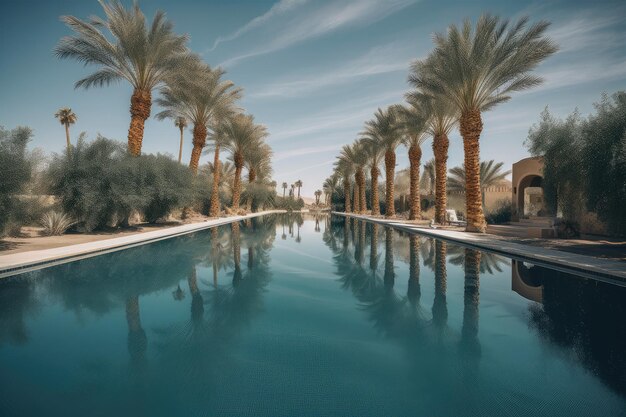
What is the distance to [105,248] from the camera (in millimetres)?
9602

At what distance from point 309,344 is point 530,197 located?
3524cm

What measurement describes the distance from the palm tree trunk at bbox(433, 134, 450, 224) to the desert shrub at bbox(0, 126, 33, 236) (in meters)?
19.7

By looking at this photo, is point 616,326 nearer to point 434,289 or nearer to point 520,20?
point 434,289

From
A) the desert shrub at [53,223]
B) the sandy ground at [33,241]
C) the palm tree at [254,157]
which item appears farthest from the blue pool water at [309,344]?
the palm tree at [254,157]

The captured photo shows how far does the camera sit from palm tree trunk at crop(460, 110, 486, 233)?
15477 millimetres

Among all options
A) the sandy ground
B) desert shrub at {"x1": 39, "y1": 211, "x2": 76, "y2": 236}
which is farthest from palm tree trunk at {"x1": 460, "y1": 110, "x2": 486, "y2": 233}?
desert shrub at {"x1": 39, "y1": 211, "x2": 76, "y2": 236}

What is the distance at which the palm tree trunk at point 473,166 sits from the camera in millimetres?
15477

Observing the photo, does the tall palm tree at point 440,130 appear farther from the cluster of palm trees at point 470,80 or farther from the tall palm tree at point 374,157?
the tall palm tree at point 374,157

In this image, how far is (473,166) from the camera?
15.6 m

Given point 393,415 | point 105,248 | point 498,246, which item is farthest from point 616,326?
point 105,248

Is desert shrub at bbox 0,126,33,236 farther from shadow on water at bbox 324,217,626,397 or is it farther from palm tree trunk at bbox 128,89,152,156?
shadow on water at bbox 324,217,626,397

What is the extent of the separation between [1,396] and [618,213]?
41.9ft

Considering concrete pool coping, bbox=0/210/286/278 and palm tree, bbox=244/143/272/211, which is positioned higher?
palm tree, bbox=244/143/272/211

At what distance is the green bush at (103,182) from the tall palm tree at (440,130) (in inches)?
587
